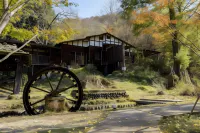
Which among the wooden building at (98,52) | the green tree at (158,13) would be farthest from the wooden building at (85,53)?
the green tree at (158,13)

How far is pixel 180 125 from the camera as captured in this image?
4457mm

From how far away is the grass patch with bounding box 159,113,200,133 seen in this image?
408cm

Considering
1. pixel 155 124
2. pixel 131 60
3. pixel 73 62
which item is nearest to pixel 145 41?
pixel 131 60

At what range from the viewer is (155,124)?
181 inches

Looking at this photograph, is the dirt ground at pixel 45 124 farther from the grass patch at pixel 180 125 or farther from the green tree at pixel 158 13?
the green tree at pixel 158 13

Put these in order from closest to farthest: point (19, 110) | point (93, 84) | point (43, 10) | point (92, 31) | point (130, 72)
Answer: point (19, 110)
point (93, 84)
point (130, 72)
point (43, 10)
point (92, 31)

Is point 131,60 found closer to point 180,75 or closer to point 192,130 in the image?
point 180,75

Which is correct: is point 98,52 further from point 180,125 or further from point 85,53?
point 180,125

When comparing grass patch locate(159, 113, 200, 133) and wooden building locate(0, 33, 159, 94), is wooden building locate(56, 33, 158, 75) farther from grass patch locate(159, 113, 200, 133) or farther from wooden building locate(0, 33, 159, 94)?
grass patch locate(159, 113, 200, 133)

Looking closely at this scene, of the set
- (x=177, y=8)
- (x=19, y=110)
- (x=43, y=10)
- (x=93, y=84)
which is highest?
(x=43, y=10)

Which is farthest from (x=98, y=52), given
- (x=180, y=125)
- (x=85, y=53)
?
(x=180, y=125)

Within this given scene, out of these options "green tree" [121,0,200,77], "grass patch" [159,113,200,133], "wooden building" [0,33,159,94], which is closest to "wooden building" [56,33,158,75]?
"wooden building" [0,33,159,94]

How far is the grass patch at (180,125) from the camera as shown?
161 inches

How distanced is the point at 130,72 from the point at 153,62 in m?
3.97
